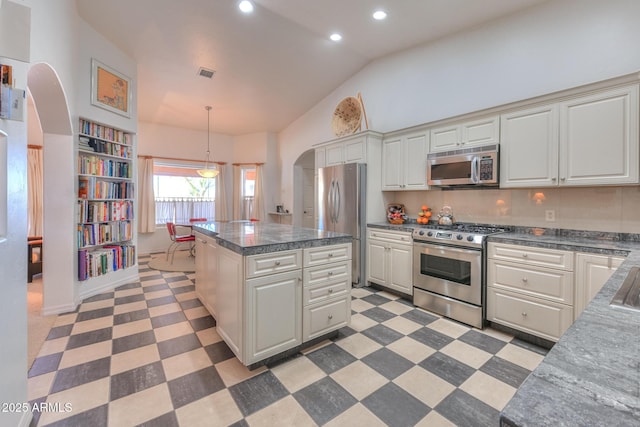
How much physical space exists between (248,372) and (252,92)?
433 centimetres

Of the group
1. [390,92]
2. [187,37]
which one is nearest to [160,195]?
[187,37]

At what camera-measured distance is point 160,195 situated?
6.02m

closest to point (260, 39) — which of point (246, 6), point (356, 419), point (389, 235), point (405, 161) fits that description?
point (246, 6)

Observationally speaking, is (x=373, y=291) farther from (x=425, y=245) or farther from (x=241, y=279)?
(x=241, y=279)

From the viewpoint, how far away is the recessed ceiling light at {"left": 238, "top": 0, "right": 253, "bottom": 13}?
9.77 feet

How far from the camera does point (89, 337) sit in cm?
237

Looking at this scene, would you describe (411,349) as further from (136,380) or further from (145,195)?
(145,195)

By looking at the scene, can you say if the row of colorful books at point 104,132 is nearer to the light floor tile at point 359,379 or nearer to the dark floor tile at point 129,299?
the dark floor tile at point 129,299

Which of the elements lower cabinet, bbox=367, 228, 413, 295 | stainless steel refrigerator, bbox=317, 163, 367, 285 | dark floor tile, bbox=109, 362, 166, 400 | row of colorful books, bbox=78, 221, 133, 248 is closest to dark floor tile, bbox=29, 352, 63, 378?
dark floor tile, bbox=109, 362, 166, 400

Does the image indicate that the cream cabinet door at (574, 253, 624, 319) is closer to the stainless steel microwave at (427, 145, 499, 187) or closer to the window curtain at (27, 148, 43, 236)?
the stainless steel microwave at (427, 145, 499, 187)

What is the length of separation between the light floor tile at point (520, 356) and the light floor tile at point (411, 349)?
0.55 metres

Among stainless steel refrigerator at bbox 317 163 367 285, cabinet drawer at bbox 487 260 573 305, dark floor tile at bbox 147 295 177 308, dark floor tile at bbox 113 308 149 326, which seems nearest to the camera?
cabinet drawer at bbox 487 260 573 305

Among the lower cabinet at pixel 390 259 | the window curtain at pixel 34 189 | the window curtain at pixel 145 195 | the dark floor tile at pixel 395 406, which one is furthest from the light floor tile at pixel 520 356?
the window curtain at pixel 34 189

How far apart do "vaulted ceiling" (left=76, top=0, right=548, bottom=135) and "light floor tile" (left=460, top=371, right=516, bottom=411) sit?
3399mm
